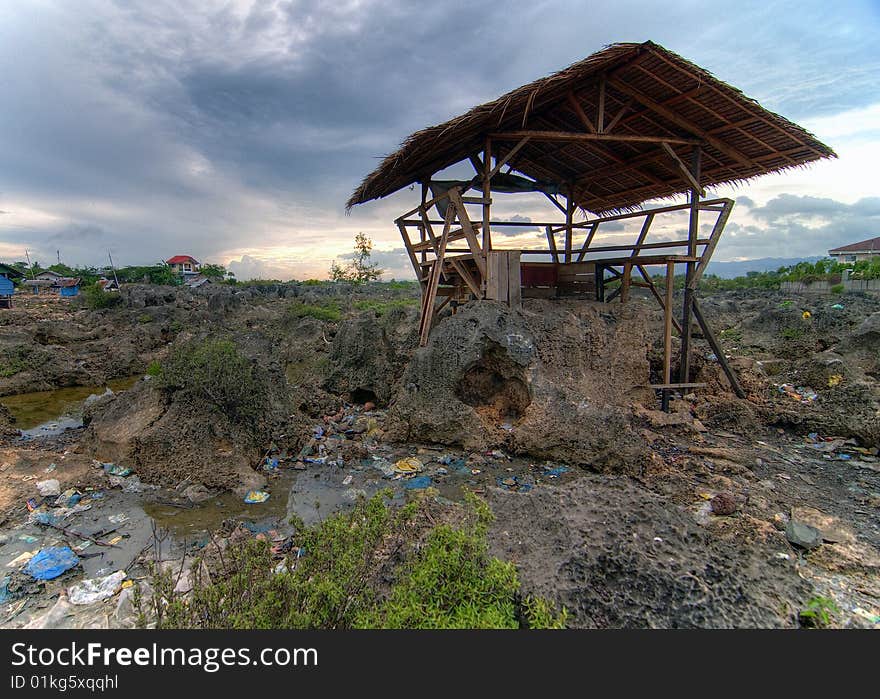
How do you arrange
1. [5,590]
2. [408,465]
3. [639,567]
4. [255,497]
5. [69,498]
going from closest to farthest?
[639,567] → [5,590] → [69,498] → [255,497] → [408,465]

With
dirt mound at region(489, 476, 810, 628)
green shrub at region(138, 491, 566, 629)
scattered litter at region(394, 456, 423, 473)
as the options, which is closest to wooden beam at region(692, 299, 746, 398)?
dirt mound at region(489, 476, 810, 628)

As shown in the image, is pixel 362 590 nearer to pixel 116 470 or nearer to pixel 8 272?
pixel 116 470

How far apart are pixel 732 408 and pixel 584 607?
220 inches

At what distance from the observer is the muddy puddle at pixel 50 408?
7.54 m

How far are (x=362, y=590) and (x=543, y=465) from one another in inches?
134

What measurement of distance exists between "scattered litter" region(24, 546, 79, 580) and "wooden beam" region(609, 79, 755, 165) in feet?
26.4

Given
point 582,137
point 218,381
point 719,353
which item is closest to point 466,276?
point 582,137

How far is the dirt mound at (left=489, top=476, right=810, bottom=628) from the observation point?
2229 mm

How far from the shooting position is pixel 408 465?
539 centimetres

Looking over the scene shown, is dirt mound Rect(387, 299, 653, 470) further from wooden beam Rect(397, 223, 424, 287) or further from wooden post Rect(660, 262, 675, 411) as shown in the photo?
wooden beam Rect(397, 223, 424, 287)

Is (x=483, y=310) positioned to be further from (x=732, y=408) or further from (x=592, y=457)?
(x=732, y=408)

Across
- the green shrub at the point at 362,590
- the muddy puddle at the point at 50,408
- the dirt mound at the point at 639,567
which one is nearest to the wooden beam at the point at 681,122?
the dirt mound at the point at 639,567

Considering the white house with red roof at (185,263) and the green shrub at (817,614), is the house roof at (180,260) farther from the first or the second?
the green shrub at (817,614)

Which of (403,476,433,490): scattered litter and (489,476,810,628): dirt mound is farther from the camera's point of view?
(403,476,433,490): scattered litter
